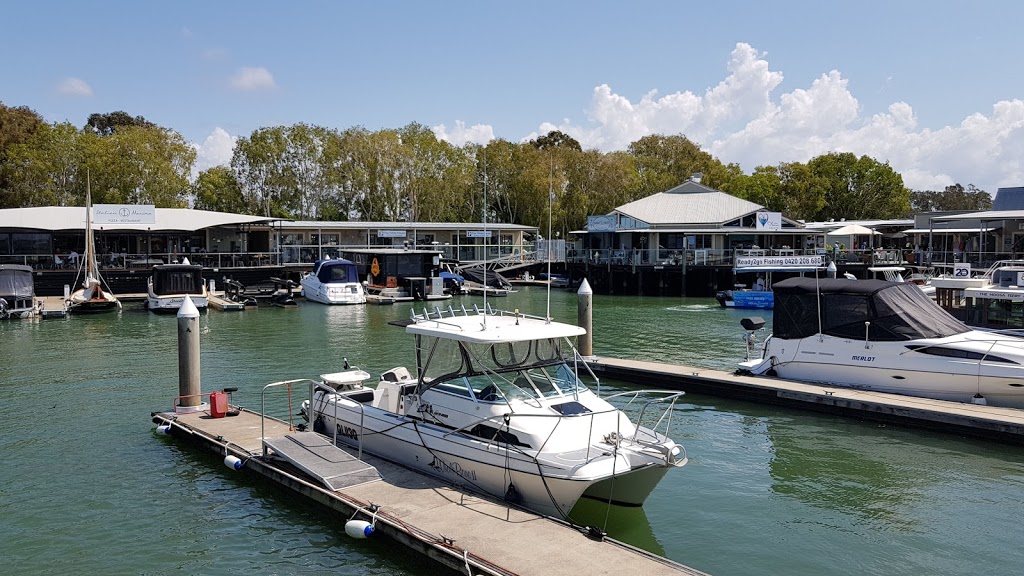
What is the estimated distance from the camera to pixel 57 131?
67.1m

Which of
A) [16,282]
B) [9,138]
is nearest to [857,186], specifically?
[16,282]

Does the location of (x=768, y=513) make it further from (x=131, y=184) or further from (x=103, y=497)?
(x=131, y=184)

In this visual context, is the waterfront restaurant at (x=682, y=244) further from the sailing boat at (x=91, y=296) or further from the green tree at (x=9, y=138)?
the green tree at (x=9, y=138)

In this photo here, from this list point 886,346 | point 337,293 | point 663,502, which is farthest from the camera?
point 337,293

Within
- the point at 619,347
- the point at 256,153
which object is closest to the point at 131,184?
the point at 256,153

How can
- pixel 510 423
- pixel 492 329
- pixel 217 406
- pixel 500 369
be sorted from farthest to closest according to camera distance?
pixel 217 406, pixel 492 329, pixel 500 369, pixel 510 423

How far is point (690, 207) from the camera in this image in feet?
204

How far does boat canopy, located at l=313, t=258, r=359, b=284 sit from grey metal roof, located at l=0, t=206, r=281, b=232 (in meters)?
10.2

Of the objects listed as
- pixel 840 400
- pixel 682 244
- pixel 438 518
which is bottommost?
pixel 438 518

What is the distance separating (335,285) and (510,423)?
3659 cm

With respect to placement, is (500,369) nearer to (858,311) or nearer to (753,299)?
(858,311)

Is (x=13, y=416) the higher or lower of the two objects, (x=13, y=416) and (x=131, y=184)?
the lower

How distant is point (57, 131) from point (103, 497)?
6365 centimetres

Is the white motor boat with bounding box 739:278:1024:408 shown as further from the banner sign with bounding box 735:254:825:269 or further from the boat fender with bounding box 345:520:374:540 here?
the banner sign with bounding box 735:254:825:269
